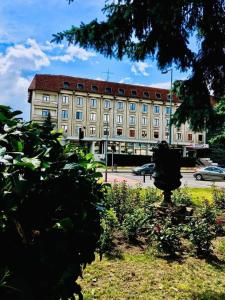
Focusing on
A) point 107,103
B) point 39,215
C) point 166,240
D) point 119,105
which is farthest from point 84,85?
point 39,215

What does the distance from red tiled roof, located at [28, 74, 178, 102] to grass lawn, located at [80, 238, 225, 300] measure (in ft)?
192

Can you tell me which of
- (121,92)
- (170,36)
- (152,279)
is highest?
(121,92)

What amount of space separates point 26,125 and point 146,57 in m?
6.14

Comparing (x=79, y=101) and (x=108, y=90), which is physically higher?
(x=108, y=90)

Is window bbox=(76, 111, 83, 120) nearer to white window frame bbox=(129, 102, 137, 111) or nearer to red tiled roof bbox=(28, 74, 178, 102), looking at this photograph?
red tiled roof bbox=(28, 74, 178, 102)

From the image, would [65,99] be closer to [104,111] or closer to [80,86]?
[80,86]

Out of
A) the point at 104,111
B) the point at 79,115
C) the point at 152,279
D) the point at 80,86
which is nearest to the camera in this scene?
the point at 152,279

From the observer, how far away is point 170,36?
23.8 feet

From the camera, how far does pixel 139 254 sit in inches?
254

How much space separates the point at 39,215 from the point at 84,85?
65.9 meters

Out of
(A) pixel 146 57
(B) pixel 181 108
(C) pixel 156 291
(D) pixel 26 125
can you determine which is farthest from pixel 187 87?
(D) pixel 26 125

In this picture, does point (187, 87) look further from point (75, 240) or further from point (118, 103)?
point (118, 103)

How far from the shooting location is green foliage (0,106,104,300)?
5.73 feet

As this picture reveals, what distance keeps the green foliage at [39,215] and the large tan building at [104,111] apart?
5734 cm
